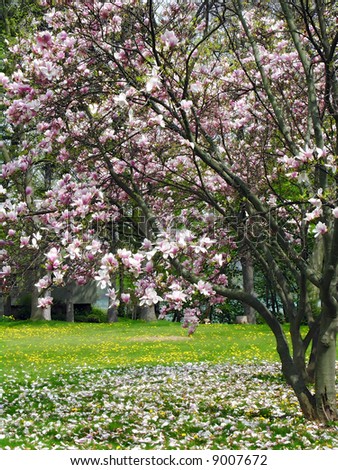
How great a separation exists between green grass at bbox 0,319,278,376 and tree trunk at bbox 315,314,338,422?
6885 mm

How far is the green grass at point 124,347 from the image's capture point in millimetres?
14664

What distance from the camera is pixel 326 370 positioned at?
735cm

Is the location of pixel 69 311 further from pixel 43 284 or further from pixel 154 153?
pixel 43 284

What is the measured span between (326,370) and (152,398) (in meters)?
3.36

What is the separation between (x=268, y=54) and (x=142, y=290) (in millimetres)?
4588

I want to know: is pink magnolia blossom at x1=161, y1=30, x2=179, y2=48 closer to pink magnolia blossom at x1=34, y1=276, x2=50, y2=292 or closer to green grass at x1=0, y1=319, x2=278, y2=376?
pink magnolia blossom at x1=34, y1=276, x2=50, y2=292

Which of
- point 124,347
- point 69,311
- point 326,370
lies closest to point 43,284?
point 326,370

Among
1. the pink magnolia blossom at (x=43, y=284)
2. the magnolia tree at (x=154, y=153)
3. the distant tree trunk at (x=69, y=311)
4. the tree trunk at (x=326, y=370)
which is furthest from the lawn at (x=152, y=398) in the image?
the distant tree trunk at (x=69, y=311)

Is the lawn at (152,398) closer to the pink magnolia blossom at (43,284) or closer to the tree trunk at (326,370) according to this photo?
the tree trunk at (326,370)

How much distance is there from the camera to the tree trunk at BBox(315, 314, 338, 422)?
23.6ft

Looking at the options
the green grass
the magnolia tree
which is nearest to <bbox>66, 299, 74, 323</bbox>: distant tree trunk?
the green grass

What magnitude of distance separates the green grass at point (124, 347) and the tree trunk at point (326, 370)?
22.6 ft

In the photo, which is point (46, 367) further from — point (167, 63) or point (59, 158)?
point (167, 63)
